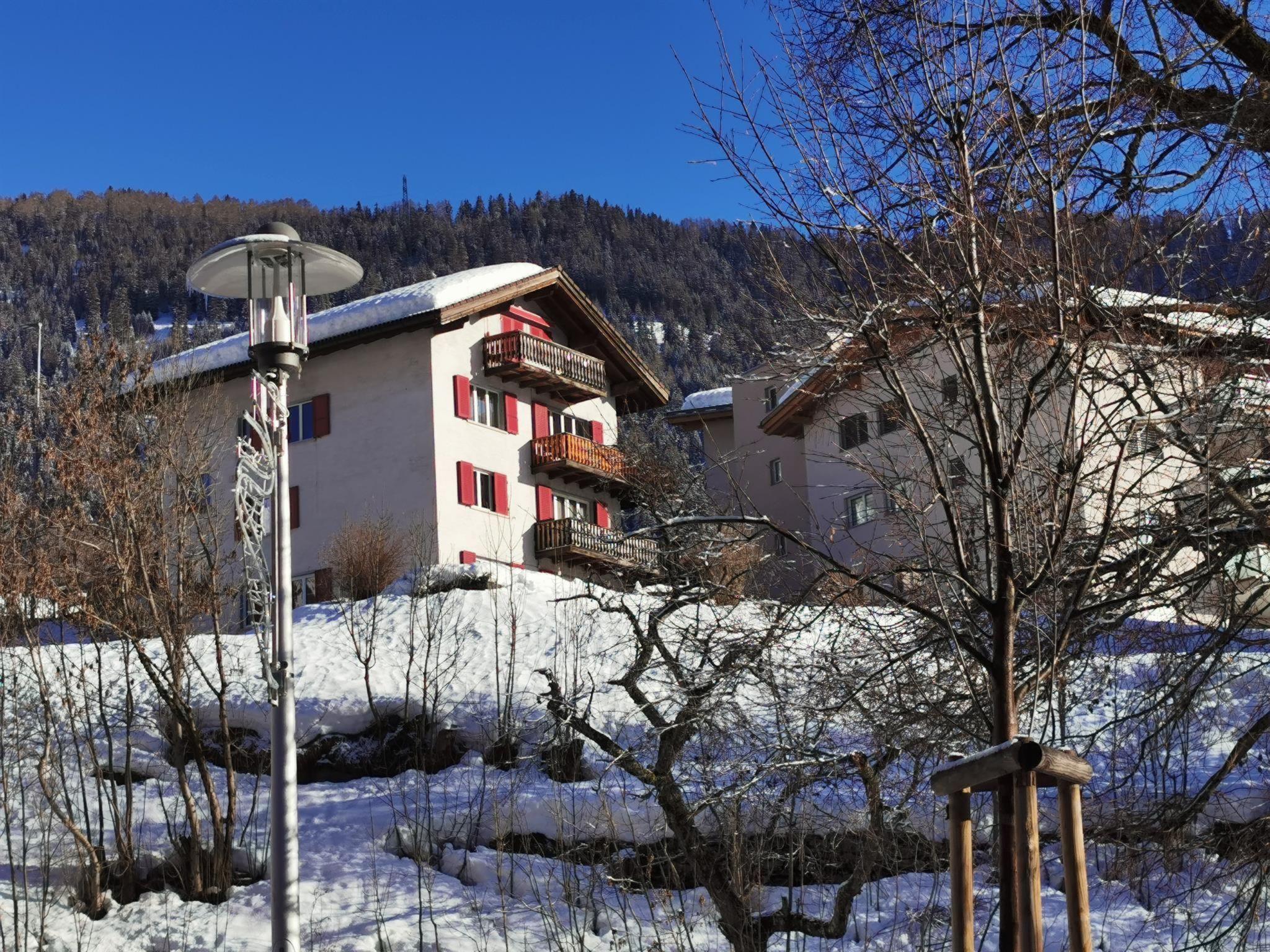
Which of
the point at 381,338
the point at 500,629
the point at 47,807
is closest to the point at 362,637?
the point at 500,629

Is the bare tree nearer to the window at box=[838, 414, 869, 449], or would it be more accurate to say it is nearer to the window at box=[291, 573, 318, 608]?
the window at box=[838, 414, 869, 449]

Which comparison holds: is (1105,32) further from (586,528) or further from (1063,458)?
(586,528)

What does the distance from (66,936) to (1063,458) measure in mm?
12067

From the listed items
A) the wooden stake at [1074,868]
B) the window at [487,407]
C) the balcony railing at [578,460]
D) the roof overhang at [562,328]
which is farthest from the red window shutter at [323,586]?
the wooden stake at [1074,868]

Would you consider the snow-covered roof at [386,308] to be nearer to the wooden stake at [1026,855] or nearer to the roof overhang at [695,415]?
the roof overhang at [695,415]

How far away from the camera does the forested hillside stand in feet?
488

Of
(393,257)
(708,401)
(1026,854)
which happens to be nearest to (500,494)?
(708,401)

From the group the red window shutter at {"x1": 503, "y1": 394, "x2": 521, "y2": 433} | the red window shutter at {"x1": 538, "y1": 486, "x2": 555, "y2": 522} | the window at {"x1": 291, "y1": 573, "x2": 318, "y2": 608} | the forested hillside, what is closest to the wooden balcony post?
the window at {"x1": 291, "y1": 573, "x2": 318, "y2": 608}

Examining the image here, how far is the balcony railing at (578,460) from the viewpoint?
39.8 metres

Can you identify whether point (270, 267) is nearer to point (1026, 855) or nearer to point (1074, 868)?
point (1026, 855)

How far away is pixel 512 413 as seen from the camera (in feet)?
131

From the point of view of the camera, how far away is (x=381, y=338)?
1502 inches

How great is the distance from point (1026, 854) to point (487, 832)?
12.9m

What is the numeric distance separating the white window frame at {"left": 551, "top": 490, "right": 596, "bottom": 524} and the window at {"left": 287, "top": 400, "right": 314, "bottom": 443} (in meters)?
6.94
